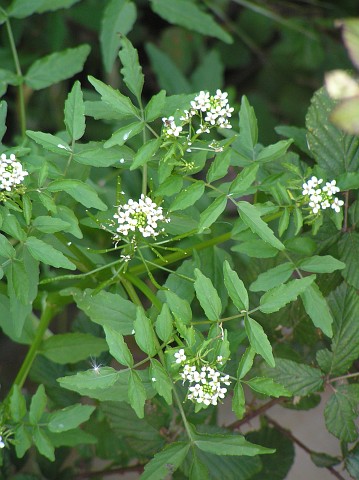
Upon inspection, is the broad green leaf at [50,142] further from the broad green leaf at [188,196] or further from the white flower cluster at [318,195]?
the white flower cluster at [318,195]

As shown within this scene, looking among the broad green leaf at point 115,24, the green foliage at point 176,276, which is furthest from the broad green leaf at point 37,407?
the broad green leaf at point 115,24

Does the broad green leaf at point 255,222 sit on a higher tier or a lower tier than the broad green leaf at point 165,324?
higher

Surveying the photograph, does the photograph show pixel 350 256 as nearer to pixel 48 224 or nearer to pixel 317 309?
pixel 317 309

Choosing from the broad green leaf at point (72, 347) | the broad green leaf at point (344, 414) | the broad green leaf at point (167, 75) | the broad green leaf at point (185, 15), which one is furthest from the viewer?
the broad green leaf at point (167, 75)

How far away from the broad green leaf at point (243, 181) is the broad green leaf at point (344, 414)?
1.37 feet

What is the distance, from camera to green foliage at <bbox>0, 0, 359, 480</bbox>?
96 cm

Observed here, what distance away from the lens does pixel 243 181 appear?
981 mm

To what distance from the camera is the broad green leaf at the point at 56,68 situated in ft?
4.62

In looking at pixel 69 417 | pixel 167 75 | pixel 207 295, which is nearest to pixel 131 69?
pixel 207 295

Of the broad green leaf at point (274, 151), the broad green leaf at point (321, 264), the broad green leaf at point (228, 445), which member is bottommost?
the broad green leaf at point (228, 445)

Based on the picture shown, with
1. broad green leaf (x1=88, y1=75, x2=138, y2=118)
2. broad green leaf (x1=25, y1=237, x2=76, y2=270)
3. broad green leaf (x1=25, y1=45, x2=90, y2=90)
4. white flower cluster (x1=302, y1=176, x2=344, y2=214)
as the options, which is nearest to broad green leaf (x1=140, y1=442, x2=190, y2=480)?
broad green leaf (x1=25, y1=237, x2=76, y2=270)

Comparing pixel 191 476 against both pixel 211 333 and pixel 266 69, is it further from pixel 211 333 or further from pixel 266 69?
pixel 266 69

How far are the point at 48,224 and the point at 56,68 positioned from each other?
0.58m

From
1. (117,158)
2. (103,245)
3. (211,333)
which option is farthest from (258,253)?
(103,245)
